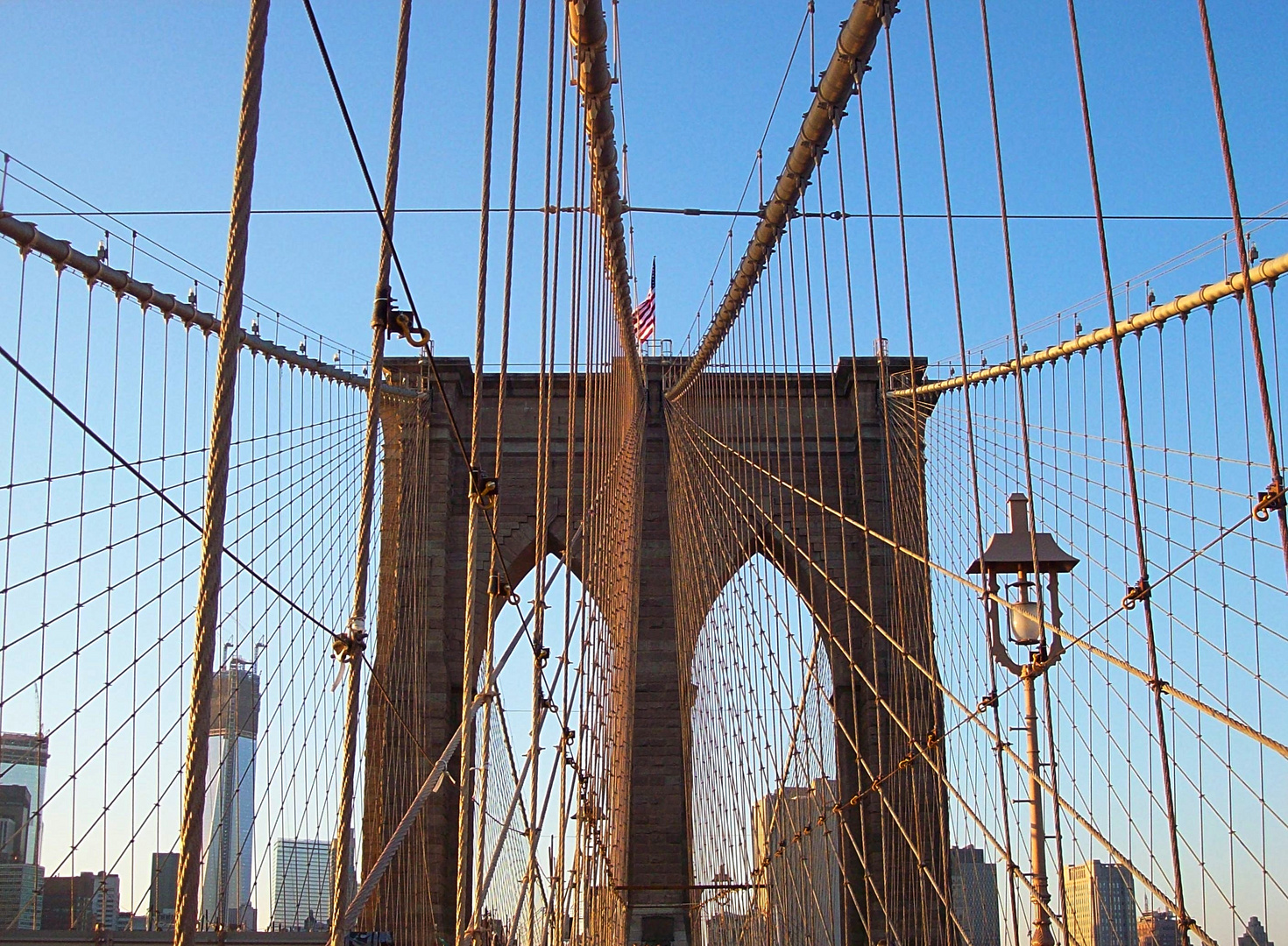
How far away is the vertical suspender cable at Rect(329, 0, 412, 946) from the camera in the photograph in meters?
2.72

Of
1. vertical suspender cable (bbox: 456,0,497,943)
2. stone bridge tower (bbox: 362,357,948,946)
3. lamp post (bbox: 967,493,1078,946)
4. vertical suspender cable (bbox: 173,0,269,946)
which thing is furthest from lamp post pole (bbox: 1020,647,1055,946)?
stone bridge tower (bbox: 362,357,948,946)

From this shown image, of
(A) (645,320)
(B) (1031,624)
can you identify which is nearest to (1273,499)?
(B) (1031,624)

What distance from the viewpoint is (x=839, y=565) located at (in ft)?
56.7

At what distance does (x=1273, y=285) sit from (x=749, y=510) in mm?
9892

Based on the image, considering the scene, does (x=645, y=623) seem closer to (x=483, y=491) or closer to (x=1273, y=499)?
(x=483, y=491)

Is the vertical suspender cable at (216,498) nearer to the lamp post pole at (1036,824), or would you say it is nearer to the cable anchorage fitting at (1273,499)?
the cable anchorage fitting at (1273,499)

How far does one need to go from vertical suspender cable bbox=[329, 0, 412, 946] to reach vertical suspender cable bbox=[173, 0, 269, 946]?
58 centimetres

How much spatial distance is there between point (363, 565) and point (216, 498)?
2.89 ft

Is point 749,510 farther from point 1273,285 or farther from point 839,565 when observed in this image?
point 1273,285

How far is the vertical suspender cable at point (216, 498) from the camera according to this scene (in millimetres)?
1918

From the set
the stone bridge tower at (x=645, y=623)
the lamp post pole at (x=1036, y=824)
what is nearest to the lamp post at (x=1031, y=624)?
the lamp post pole at (x=1036, y=824)

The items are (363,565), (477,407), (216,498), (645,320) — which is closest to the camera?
(216,498)

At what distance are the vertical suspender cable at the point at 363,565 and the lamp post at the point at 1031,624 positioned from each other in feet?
6.81

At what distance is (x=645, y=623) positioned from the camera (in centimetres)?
1706
